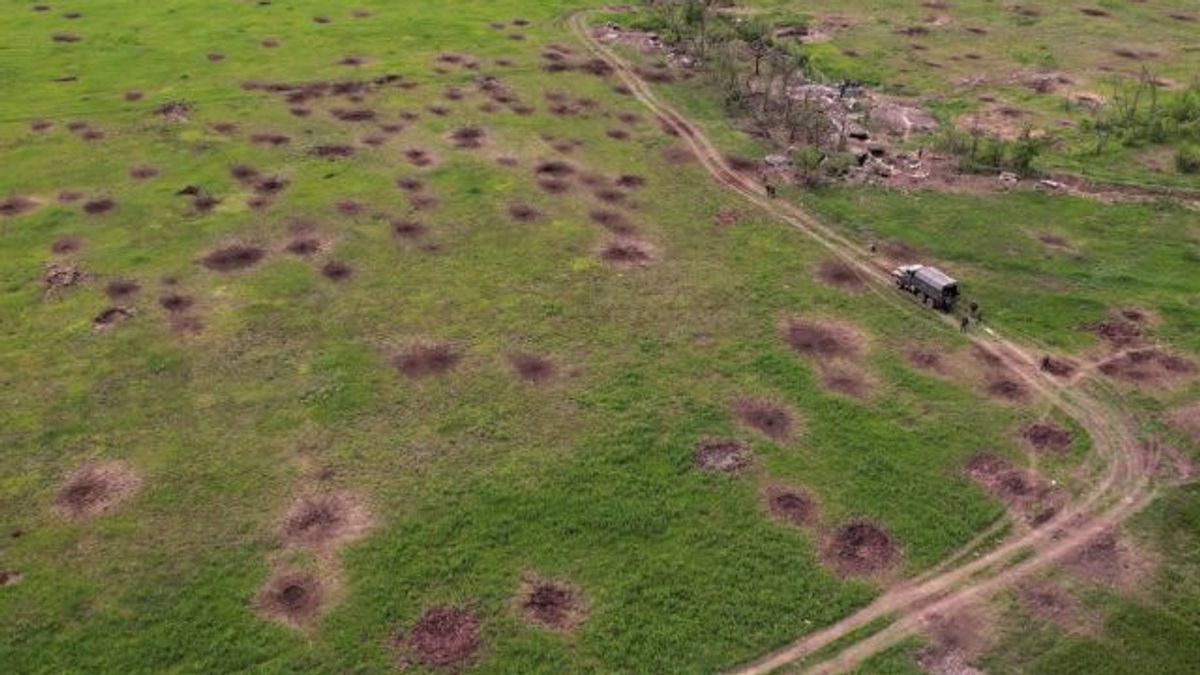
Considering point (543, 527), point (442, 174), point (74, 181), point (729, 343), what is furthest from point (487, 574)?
point (74, 181)

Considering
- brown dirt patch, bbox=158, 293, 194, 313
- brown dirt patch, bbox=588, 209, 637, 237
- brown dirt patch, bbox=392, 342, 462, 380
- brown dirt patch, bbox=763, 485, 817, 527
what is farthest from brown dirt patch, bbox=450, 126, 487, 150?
brown dirt patch, bbox=763, 485, 817, 527

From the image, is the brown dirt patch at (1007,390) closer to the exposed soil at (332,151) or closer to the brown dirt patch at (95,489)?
the brown dirt patch at (95,489)

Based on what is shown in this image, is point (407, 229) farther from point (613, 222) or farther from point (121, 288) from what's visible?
point (121, 288)

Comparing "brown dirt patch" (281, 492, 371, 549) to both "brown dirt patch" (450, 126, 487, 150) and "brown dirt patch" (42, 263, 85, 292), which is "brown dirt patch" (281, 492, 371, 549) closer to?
"brown dirt patch" (42, 263, 85, 292)

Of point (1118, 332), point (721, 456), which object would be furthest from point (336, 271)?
point (1118, 332)

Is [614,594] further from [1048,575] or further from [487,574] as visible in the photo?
[1048,575]
